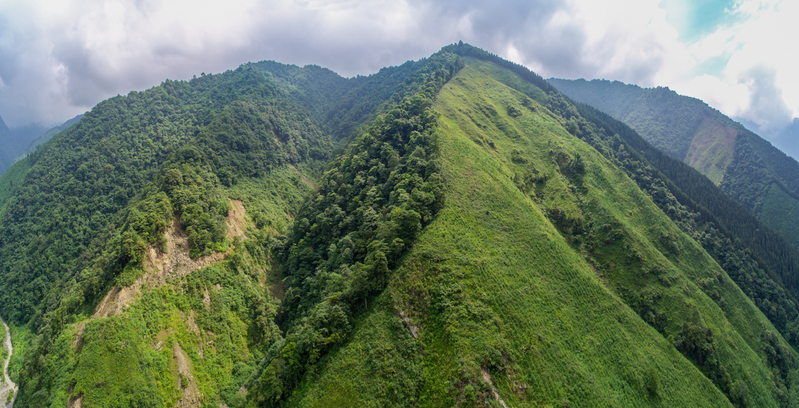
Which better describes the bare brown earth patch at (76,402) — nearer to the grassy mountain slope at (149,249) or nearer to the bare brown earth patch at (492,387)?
the grassy mountain slope at (149,249)

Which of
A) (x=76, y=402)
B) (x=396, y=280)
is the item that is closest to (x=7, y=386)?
(x=76, y=402)

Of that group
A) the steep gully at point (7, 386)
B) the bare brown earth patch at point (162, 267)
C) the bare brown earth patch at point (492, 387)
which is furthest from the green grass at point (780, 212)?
the steep gully at point (7, 386)

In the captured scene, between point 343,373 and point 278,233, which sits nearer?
point 343,373

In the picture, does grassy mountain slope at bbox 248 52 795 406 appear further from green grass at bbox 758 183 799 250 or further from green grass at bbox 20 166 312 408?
green grass at bbox 758 183 799 250

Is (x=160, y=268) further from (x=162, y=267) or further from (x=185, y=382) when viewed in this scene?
(x=185, y=382)

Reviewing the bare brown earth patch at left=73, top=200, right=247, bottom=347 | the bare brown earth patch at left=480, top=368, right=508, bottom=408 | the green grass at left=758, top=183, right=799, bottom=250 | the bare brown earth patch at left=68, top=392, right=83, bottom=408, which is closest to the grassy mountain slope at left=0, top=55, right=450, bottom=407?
the bare brown earth patch at left=68, top=392, right=83, bottom=408

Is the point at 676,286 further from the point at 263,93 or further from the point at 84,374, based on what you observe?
the point at 263,93

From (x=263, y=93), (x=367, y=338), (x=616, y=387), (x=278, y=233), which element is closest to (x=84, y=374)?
(x=367, y=338)
